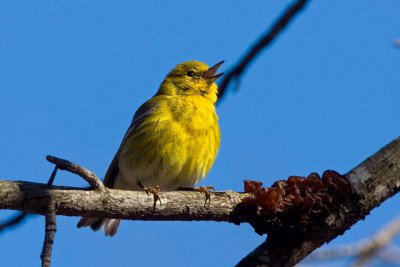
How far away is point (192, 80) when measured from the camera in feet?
23.1

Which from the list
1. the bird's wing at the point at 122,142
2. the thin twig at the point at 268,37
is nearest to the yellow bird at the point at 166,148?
the bird's wing at the point at 122,142

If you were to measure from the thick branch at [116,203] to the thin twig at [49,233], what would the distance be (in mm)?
46

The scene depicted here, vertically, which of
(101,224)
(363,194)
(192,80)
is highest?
(192,80)

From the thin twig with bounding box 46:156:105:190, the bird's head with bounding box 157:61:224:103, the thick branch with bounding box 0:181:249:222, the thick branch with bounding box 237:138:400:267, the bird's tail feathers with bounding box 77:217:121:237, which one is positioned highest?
the bird's head with bounding box 157:61:224:103

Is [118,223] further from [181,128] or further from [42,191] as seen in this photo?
[42,191]

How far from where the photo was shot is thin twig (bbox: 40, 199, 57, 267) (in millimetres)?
2572

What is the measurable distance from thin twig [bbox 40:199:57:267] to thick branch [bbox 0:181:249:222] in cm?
5

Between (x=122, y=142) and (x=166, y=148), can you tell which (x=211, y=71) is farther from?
(x=166, y=148)

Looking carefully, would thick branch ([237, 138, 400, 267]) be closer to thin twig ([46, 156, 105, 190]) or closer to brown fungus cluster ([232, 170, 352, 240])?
brown fungus cluster ([232, 170, 352, 240])

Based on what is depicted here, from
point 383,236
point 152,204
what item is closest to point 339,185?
point 383,236

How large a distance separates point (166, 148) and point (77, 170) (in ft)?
8.72

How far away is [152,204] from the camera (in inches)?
136

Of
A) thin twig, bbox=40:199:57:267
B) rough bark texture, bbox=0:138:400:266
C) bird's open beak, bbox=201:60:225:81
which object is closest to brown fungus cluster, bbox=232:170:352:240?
rough bark texture, bbox=0:138:400:266

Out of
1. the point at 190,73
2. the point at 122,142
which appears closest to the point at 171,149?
the point at 122,142
